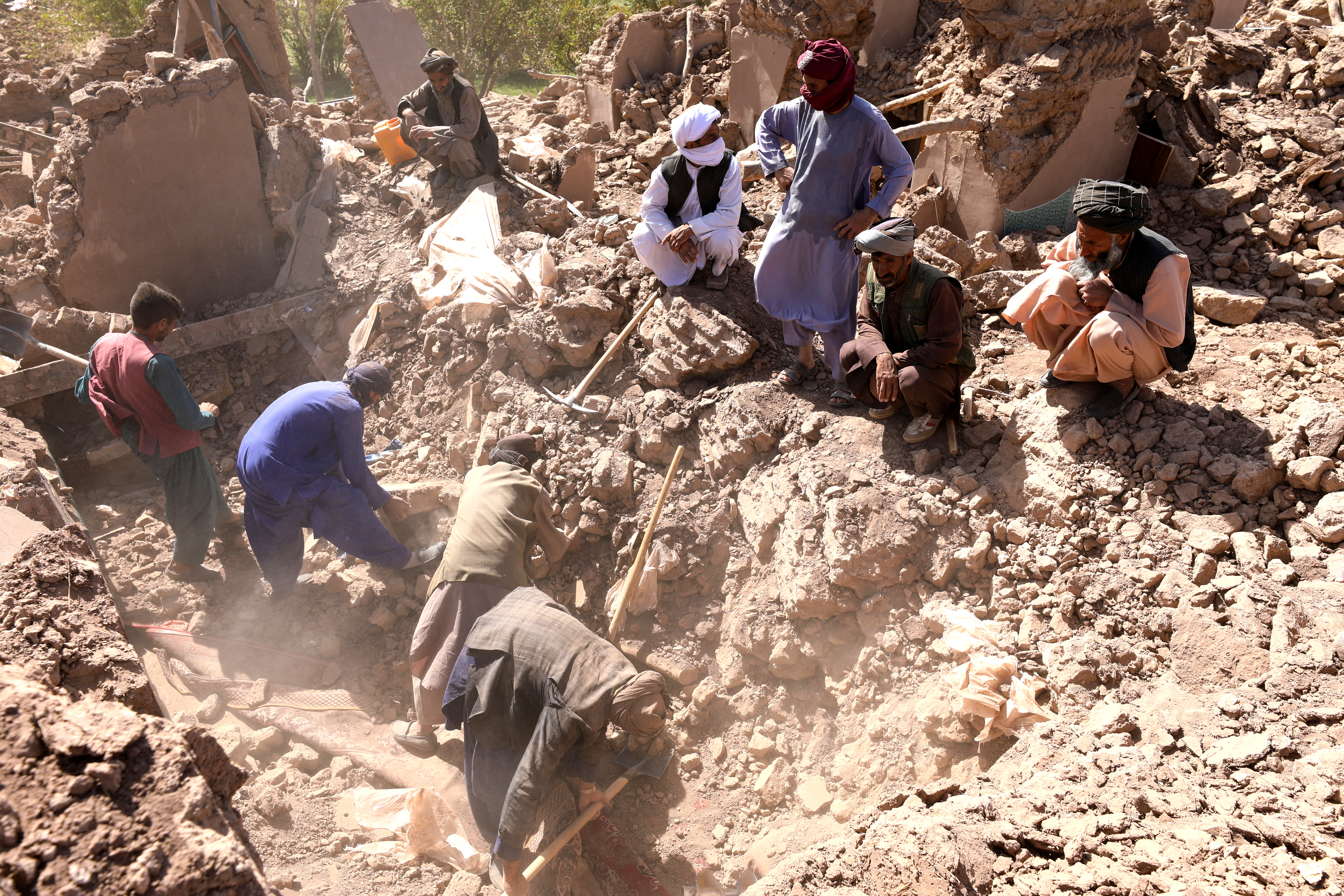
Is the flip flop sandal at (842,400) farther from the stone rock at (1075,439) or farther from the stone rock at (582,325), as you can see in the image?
the stone rock at (582,325)

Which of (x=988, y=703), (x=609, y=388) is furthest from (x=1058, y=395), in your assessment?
(x=609, y=388)

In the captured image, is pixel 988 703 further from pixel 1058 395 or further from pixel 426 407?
pixel 426 407

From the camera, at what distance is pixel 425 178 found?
756cm

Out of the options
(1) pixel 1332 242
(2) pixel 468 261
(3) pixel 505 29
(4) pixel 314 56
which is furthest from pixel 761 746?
(4) pixel 314 56

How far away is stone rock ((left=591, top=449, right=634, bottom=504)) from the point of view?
181 inches

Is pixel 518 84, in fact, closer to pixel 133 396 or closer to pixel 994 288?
pixel 133 396

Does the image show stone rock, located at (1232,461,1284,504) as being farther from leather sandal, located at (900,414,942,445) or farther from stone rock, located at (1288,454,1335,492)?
leather sandal, located at (900,414,942,445)

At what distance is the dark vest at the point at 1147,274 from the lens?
10.5 ft

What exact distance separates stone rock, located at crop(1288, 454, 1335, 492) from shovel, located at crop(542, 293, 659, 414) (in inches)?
139

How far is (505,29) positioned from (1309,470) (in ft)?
51.4

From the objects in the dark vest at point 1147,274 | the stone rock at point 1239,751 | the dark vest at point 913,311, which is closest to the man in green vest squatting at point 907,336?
the dark vest at point 913,311

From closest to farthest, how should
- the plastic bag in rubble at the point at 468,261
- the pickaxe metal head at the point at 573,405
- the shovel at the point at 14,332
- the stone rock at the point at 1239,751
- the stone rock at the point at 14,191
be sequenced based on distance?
the stone rock at the point at 1239,751
the pickaxe metal head at the point at 573,405
the plastic bag in rubble at the point at 468,261
the shovel at the point at 14,332
the stone rock at the point at 14,191

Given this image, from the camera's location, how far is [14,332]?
20.6ft

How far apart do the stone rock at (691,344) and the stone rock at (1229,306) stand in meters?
2.62
